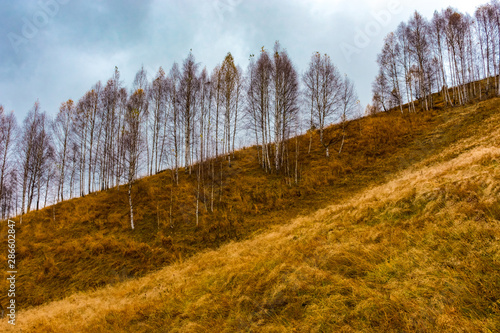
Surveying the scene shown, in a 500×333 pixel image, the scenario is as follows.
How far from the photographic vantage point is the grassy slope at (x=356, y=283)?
3380mm

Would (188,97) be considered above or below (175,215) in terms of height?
above

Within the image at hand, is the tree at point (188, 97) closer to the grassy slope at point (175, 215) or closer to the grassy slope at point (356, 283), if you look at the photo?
the grassy slope at point (175, 215)

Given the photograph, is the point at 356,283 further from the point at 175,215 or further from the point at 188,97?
the point at 188,97

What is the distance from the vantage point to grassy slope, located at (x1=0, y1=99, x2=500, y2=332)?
338cm

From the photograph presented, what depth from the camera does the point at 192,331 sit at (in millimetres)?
4996

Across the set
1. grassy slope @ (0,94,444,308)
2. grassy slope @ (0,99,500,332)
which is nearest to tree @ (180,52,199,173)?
grassy slope @ (0,94,444,308)

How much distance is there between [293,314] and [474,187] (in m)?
6.26

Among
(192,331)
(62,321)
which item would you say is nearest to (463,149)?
(192,331)

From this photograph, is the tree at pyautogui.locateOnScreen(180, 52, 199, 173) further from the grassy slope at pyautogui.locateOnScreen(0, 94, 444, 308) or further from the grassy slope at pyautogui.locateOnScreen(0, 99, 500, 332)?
the grassy slope at pyautogui.locateOnScreen(0, 99, 500, 332)

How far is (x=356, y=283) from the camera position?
446 cm

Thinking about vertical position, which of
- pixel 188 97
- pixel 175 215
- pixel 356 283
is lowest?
pixel 356 283

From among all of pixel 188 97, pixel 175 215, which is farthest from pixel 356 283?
pixel 188 97

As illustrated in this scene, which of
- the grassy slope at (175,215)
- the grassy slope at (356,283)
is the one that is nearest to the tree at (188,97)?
the grassy slope at (175,215)

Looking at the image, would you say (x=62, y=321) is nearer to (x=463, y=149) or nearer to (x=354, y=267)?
(x=354, y=267)
